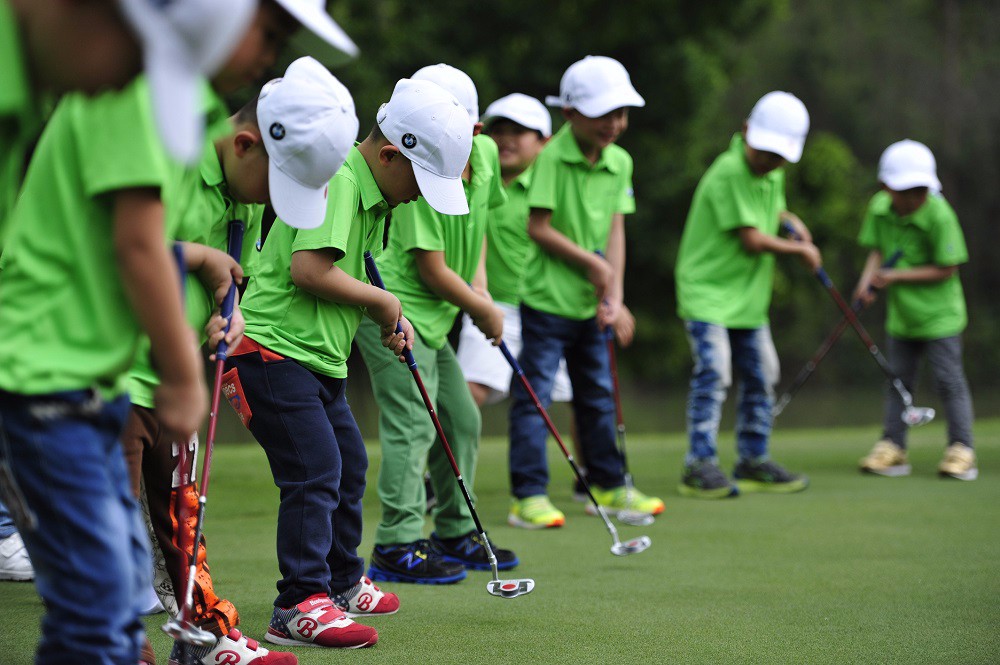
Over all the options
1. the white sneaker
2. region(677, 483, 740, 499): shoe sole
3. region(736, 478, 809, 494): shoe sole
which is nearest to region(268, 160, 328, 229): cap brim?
the white sneaker

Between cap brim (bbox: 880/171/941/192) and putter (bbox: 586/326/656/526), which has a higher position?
cap brim (bbox: 880/171/941/192)

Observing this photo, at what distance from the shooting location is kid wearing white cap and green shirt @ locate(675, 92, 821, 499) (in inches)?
237

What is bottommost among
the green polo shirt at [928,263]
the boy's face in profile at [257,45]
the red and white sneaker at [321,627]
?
the red and white sneaker at [321,627]

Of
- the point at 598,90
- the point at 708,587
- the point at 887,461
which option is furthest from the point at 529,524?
the point at 887,461

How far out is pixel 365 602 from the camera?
11.6 ft

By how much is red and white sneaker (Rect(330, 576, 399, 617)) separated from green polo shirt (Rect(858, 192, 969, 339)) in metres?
4.29

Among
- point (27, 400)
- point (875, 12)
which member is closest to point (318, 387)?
point (27, 400)

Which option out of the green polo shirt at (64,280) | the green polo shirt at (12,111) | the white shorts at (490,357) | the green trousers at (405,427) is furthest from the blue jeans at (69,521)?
the white shorts at (490,357)

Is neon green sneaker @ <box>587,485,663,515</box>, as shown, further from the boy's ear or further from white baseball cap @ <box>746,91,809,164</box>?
the boy's ear

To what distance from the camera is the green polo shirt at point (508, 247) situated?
5.62 meters

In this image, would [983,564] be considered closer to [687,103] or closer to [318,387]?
[318,387]

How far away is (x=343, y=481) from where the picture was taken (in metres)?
3.47

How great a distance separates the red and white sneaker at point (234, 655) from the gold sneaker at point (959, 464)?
4605mm

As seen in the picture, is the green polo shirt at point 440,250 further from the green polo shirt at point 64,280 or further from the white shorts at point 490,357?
the green polo shirt at point 64,280
